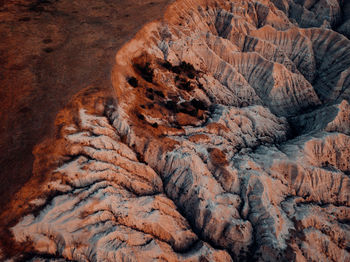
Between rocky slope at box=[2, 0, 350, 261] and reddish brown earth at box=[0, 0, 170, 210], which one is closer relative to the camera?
rocky slope at box=[2, 0, 350, 261]

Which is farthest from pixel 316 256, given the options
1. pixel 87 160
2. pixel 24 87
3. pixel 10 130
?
pixel 24 87

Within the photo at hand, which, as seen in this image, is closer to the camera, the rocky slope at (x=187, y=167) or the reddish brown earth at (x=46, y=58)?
the rocky slope at (x=187, y=167)

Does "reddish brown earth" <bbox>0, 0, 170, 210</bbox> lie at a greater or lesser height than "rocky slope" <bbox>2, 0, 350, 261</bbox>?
greater

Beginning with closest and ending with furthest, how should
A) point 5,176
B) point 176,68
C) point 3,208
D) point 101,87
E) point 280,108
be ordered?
point 3,208 < point 5,176 < point 101,87 < point 176,68 < point 280,108

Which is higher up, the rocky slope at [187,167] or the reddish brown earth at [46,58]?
the reddish brown earth at [46,58]

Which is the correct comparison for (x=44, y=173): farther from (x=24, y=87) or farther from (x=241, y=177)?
(x=241, y=177)
